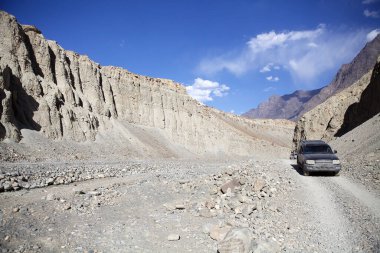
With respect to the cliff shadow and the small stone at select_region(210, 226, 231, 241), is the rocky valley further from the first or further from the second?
the cliff shadow

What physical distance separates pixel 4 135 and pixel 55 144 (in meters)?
7.40

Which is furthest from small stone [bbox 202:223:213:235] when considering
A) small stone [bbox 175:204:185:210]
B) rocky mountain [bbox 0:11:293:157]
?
rocky mountain [bbox 0:11:293:157]

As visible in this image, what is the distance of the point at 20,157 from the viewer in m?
30.8

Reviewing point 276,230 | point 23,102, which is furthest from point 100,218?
point 23,102

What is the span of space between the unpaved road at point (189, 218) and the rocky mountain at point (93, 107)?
27.2m

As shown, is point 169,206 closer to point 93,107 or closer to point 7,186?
point 7,186

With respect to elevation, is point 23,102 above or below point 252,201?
above

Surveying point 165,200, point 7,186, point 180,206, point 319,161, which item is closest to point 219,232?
point 180,206

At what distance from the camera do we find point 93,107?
5853 cm

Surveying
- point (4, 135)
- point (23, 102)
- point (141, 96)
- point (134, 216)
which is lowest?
point (134, 216)

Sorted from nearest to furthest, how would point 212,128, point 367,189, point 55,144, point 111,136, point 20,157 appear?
point 367,189 < point 20,157 < point 55,144 < point 111,136 < point 212,128

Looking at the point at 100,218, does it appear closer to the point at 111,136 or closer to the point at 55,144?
the point at 55,144

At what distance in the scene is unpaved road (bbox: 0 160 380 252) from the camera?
26.8 feet

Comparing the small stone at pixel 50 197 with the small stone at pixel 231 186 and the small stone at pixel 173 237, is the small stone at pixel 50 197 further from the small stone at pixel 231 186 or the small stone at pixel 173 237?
the small stone at pixel 231 186
